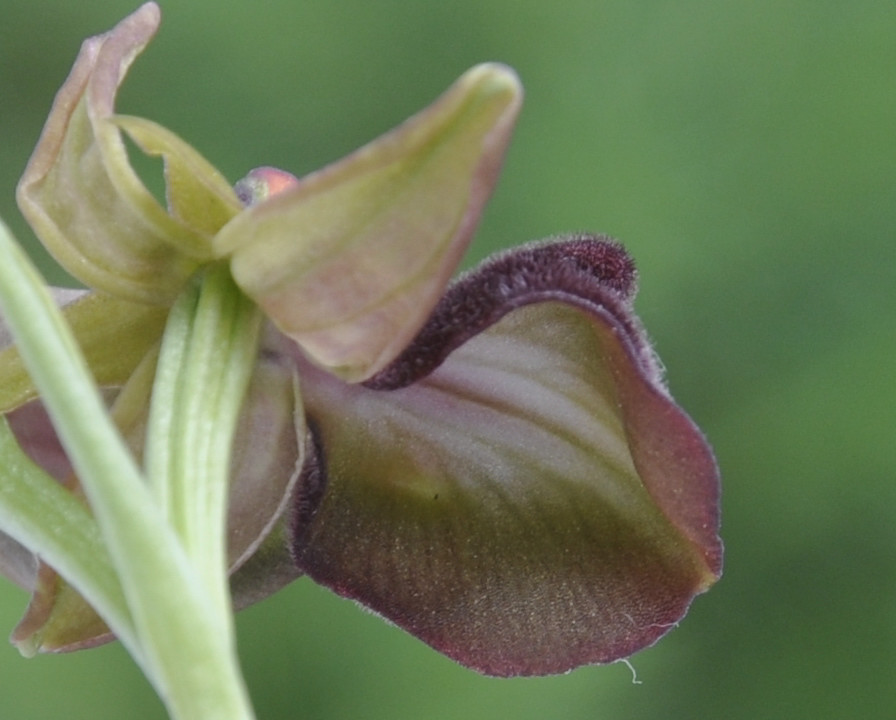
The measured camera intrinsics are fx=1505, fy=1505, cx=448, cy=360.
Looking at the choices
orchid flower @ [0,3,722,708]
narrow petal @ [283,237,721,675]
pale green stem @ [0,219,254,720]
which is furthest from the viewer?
narrow petal @ [283,237,721,675]

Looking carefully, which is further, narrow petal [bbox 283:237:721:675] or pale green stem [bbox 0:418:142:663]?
narrow petal [bbox 283:237:721:675]

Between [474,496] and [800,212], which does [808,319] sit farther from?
[474,496]

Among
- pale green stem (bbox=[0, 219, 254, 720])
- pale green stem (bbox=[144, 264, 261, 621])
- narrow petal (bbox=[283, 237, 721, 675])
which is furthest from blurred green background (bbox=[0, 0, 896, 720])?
pale green stem (bbox=[0, 219, 254, 720])

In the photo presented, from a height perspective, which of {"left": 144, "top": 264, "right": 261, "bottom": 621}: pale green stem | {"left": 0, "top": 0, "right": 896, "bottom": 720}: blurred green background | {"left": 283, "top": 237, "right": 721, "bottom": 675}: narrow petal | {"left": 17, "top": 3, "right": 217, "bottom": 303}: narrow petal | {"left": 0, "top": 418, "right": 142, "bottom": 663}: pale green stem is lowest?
{"left": 0, "top": 0, "right": 896, "bottom": 720}: blurred green background

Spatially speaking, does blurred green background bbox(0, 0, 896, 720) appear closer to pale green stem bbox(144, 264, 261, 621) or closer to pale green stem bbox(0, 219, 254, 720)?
pale green stem bbox(144, 264, 261, 621)

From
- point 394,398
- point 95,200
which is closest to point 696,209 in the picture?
point 394,398

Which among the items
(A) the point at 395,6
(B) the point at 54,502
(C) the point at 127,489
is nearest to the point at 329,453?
(B) the point at 54,502
